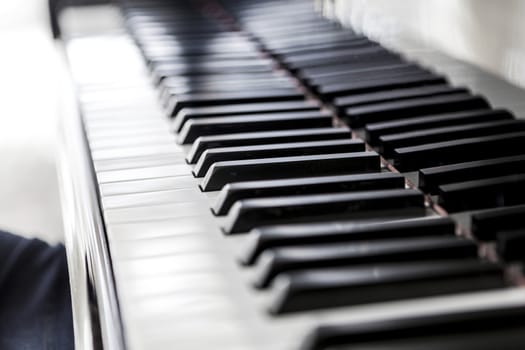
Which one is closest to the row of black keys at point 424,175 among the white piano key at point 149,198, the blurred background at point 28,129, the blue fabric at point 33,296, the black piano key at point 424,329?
the black piano key at point 424,329

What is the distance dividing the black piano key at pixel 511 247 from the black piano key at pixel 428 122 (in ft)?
1.40

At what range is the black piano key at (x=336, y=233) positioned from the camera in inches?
33.8

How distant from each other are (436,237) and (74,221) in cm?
57

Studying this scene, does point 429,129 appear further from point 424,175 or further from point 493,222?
point 493,222

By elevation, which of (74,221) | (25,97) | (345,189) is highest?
(345,189)

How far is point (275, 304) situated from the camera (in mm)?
756

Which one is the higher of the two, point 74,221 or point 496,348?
point 496,348

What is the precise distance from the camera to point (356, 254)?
0.82 metres

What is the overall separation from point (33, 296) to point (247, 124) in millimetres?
425

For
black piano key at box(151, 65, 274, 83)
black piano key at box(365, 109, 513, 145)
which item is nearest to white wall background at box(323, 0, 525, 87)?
black piano key at box(365, 109, 513, 145)

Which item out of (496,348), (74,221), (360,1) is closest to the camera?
(496,348)

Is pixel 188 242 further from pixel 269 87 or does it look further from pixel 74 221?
pixel 269 87

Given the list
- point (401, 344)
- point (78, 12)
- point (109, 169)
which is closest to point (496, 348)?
point (401, 344)

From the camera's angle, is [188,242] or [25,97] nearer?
[188,242]
